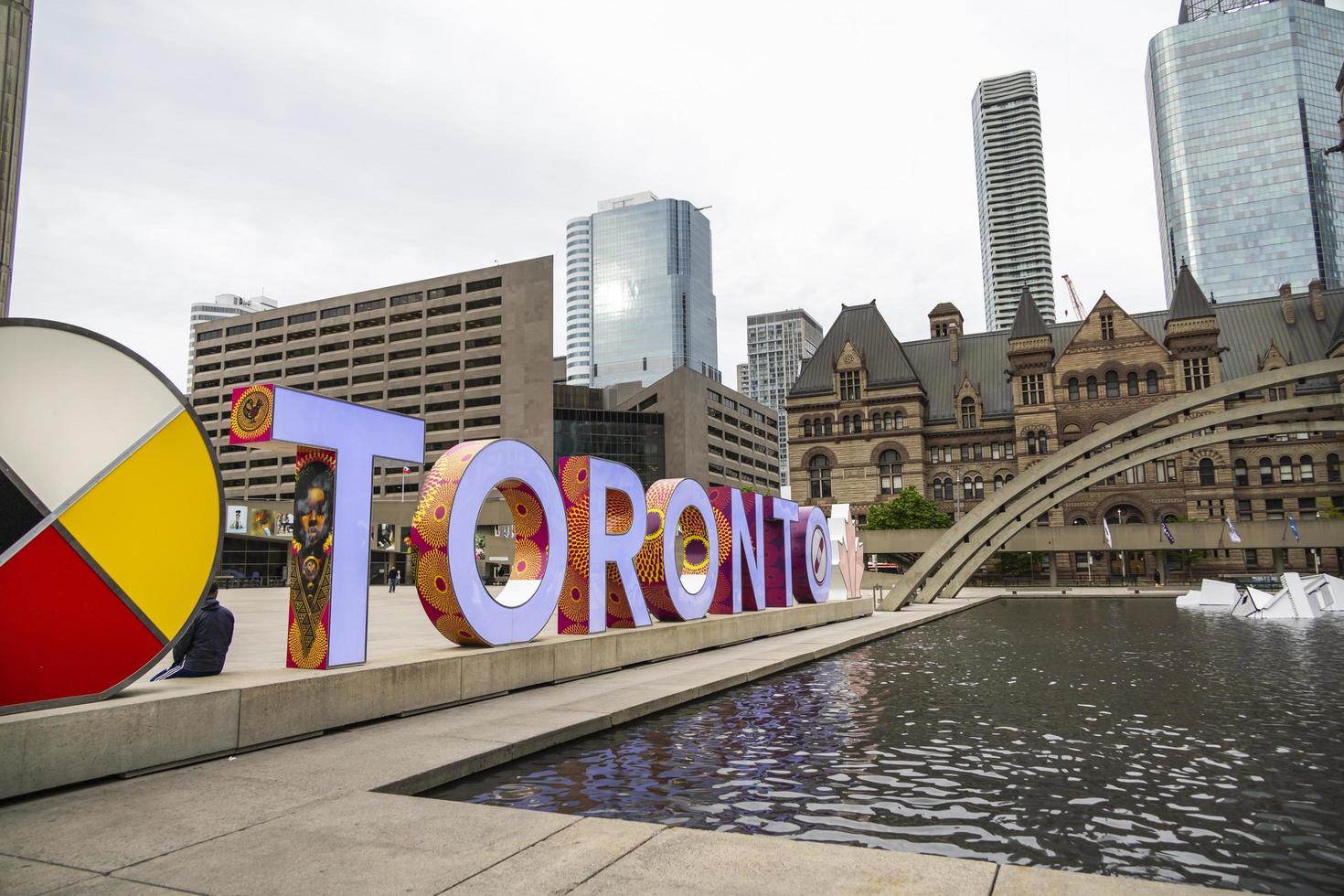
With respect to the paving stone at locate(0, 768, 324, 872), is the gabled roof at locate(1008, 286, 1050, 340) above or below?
above

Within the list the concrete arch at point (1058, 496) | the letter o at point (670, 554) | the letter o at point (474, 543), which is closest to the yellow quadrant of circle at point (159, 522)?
the letter o at point (474, 543)

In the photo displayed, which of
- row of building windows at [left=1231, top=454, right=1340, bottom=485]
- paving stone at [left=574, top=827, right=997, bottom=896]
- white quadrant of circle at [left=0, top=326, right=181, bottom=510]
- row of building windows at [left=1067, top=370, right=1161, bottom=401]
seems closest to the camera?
paving stone at [left=574, top=827, right=997, bottom=896]

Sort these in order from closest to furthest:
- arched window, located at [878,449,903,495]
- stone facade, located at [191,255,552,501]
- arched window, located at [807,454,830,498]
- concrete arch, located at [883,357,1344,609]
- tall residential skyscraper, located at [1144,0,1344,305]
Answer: concrete arch, located at [883,357,1344,609]
arched window, located at [878,449,903,495]
arched window, located at [807,454,830,498]
stone facade, located at [191,255,552,501]
tall residential skyscraper, located at [1144,0,1344,305]

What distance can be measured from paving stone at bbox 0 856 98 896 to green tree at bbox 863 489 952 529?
69051 mm

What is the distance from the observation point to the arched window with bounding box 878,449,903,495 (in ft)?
265

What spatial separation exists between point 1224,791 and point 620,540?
9.64 metres

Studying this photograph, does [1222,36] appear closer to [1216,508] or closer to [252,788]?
[1216,508]

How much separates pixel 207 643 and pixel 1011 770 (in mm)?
8175

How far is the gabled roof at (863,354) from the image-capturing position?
8406 cm

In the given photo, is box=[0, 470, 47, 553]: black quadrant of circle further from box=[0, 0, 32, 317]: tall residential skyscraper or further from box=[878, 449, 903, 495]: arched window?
box=[878, 449, 903, 495]: arched window

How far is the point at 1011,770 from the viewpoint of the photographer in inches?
315

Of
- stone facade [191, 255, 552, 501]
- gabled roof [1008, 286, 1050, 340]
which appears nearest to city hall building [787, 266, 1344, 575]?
gabled roof [1008, 286, 1050, 340]

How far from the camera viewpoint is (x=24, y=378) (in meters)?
7.21

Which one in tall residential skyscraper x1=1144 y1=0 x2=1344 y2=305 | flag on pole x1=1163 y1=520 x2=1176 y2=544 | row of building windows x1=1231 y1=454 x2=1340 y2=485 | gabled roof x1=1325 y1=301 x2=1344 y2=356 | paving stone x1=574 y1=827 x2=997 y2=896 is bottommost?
paving stone x1=574 y1=827 x2=997 y2=896
